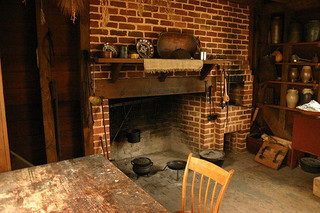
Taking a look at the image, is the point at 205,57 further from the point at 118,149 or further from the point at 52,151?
the point at 52,151

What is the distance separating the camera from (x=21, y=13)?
2.50 metres

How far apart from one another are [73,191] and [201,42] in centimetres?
264

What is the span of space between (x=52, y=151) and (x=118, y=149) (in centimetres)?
114

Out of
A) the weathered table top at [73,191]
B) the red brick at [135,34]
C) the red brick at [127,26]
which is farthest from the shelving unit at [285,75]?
the weathered table top at [73,191]

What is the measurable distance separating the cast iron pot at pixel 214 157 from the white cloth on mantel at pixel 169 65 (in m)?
1.14

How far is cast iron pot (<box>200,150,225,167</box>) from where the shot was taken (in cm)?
323

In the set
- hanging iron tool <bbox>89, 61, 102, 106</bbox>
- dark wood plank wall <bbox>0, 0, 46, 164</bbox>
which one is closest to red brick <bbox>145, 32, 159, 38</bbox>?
hanging iron tool <bbox>89, 61, 102, 106</bbox>

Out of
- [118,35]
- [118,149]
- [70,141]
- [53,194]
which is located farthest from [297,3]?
[53,194]

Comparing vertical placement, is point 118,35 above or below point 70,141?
above

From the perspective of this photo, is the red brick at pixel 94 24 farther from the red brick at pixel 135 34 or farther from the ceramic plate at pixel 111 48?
the red brick at pixel 135 34

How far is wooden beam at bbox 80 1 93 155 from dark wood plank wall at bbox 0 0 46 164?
44 cm

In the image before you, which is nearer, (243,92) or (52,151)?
(52,151)

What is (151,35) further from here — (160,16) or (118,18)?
(118,18)

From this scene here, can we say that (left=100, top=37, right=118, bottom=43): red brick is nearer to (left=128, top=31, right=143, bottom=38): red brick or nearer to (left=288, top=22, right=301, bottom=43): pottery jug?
(left=128, top=31, right=143, bottom=38): red brick
